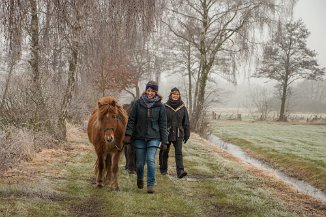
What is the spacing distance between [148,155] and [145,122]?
0.64 meters

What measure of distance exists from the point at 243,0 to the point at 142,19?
1876 centimetres

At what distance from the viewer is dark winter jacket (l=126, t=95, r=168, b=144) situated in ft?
26.3

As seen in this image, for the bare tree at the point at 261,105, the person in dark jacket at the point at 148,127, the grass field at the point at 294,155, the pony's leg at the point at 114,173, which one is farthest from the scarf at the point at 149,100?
the bare tree at the point at 261,105

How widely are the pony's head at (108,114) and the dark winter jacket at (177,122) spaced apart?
235 cm

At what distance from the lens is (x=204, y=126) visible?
25906mm

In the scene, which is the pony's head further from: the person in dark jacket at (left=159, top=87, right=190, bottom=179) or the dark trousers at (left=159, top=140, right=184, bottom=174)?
the dark trousers at (left=159, top=140, right=184, bottom=174)

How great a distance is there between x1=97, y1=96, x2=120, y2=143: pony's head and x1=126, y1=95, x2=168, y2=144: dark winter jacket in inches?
12.7

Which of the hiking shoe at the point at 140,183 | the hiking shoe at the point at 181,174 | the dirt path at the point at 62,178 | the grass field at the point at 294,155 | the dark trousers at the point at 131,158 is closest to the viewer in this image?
the dirt path at the point at 62,178

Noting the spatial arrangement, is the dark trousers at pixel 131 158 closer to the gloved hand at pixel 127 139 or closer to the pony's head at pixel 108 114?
the gloved hand at pixel 127 139

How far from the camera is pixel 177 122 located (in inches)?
399

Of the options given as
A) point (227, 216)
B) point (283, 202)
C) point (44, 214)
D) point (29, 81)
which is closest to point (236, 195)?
point (283, 202)

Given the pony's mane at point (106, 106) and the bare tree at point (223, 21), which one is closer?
the pony's mane at point (106, 106)

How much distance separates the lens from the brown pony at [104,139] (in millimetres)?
7809

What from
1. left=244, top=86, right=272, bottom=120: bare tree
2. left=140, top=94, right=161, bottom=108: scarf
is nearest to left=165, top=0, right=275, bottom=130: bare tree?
left=140, top=94, right=161, bottom=108: scarf
